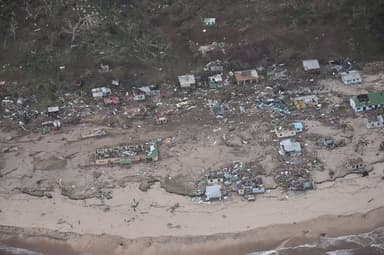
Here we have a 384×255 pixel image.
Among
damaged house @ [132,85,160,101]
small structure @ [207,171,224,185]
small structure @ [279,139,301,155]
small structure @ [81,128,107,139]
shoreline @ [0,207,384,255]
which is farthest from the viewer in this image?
damaged house @ [132,85,160,101]

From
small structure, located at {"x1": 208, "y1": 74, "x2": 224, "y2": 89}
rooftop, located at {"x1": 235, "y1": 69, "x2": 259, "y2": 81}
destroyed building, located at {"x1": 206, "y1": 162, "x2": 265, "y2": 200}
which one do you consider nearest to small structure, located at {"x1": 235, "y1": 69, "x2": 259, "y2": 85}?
rooftop, located at {"x1": 235, "y1": 69, "x2": 259, "y2": 81}

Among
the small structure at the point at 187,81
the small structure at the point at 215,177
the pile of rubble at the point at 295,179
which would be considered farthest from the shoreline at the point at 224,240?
the small structure at the point at 187,81

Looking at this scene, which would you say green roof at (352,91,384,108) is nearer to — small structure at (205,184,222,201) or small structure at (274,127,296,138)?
small structure at (274,127,296,138)

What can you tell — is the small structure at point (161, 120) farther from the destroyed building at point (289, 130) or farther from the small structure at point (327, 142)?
the small structure at point (327, 142)

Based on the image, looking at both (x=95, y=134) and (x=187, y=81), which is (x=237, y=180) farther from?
(x=95, y=134)

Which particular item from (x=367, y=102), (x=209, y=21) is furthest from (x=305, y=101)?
(x=209, y=21)

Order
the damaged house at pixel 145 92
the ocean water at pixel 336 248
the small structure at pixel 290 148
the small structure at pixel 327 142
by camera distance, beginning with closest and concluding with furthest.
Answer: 1. the ocean water at pixel 336 248
2. the small structure at pixel 290 148
3. the small structure at pixel 327 142
4. the damaged house at pixel 145 92
